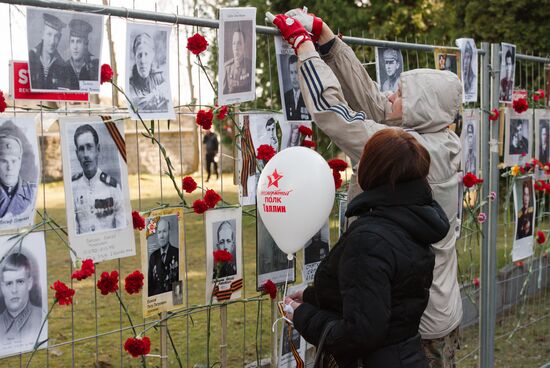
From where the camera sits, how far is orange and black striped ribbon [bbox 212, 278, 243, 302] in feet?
9.53

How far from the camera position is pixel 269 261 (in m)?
3.11

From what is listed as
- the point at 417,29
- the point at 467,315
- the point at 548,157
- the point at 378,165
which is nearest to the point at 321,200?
the point at 378,165

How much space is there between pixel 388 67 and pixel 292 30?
3.26 feet

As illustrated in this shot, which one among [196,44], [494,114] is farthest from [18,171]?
[494,114]

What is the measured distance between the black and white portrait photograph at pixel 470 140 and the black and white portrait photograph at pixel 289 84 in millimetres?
1508

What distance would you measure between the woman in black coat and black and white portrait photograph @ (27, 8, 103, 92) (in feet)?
3.00

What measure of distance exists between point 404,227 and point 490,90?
266cm

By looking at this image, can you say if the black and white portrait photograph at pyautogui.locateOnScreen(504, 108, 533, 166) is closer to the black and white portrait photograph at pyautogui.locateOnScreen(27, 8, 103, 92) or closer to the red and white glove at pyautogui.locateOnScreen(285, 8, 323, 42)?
the red and white glove at pyautogui.locateOnScreen(285, 8, 323, 42)

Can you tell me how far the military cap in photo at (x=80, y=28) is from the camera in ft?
7.37

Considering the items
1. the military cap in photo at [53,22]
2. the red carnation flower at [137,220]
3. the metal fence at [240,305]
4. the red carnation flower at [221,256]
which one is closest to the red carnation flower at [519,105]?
the metal fence at [240,305]

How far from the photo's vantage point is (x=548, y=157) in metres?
5.48

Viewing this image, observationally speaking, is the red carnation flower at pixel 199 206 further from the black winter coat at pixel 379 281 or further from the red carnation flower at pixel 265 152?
the black winter coat at pixel 379 281

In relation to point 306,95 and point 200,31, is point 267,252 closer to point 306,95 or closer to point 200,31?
point 306,95

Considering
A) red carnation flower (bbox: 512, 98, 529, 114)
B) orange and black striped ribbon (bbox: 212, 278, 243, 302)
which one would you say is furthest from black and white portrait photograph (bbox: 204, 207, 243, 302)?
red carnation flower (bbox: 512, 98, 529, 114)
